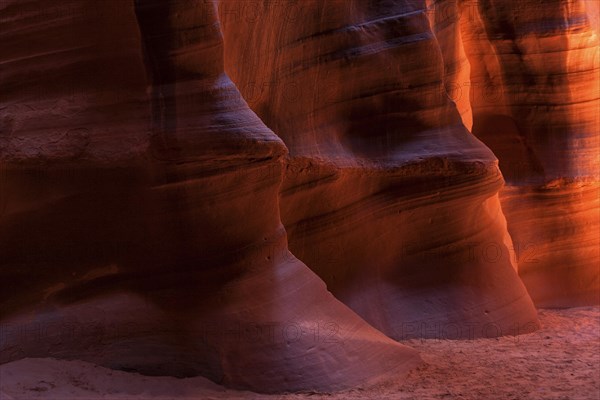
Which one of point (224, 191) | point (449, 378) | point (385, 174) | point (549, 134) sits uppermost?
point (224, 191)

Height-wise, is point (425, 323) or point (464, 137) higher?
point (464, 137)

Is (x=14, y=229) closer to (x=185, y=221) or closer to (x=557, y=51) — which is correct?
(x=185, y=221)

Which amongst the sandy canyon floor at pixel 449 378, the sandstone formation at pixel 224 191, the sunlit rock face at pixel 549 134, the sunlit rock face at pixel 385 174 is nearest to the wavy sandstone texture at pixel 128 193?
the sandstone formation at pixel 224 191

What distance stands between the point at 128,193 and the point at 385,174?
2715mm

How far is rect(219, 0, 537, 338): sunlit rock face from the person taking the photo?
21.5ft

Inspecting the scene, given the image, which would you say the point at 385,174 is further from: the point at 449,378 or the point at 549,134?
the point at 549,134

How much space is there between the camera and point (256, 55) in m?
6.25

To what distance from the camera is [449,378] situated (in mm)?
5375

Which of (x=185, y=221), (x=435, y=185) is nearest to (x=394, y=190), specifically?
(x=435, y=185)

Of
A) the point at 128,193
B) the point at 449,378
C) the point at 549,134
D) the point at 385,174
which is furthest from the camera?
the point at 549,134

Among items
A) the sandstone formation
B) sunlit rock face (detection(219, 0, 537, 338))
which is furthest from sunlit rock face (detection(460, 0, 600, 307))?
the sandstone formation

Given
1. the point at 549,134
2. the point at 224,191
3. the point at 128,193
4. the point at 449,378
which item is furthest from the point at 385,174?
the point at 549,134

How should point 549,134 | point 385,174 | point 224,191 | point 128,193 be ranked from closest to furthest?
1. point 128,193
2. point 224,191
3. point 385,174
4. point 549,134

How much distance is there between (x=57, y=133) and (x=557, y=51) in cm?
599
